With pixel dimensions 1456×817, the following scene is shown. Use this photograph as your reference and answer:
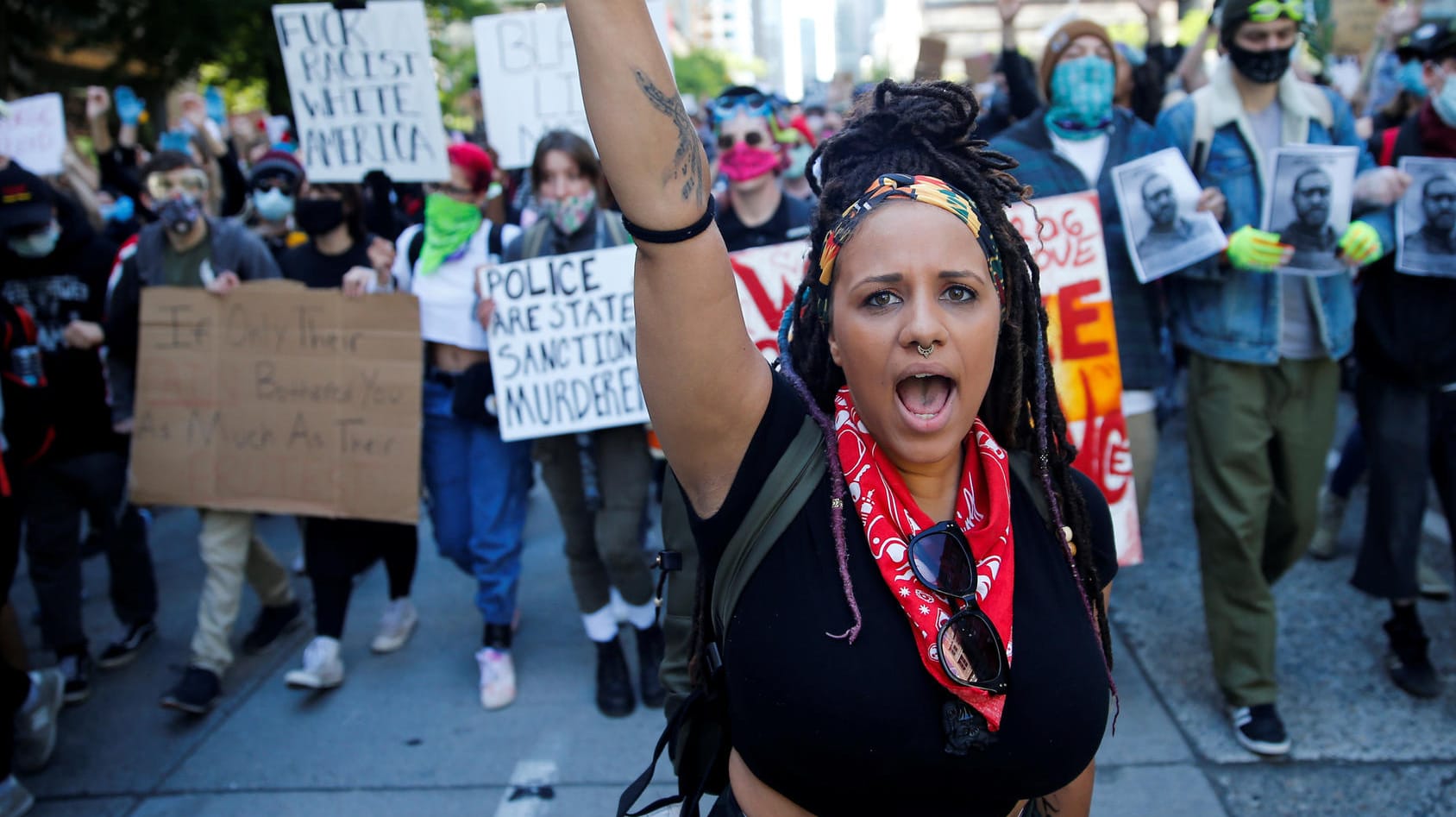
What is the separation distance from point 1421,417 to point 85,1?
16.9 metres

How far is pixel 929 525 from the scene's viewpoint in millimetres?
1527

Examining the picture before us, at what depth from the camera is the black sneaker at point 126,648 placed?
174 inches

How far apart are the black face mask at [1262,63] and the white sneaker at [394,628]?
12.4ft

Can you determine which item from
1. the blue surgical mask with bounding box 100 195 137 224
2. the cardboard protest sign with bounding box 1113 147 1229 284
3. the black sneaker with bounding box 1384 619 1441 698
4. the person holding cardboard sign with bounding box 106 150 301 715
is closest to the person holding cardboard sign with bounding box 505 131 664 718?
the person holding cardboard sign with bounding box 106 150 301 715

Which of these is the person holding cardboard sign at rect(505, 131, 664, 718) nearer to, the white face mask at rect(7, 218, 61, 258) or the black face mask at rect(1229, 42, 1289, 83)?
the white face mask at rect(7, 218, 61, 258)

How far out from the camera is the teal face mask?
11.6 ft

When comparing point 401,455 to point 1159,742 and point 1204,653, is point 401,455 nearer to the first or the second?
point 1159,742

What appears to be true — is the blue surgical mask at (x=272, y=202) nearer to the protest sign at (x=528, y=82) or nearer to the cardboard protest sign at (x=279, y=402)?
the protest sign at (x=528, y=82)

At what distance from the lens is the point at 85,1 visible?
1475cm

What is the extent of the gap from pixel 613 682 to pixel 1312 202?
2846 millimetres

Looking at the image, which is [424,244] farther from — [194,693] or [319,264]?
[194,693]

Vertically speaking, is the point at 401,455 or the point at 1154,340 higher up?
the point at 1154,340

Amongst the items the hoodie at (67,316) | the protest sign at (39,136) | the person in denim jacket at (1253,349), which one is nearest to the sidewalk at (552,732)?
the person in denim jacket at (1253,349)

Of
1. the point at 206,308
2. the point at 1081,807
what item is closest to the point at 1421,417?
the point at 1081,807
